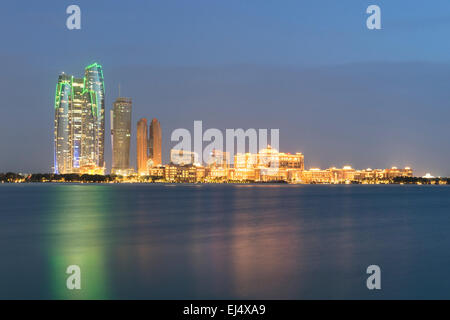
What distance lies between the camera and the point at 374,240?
80.4 feet

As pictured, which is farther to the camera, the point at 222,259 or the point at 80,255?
the point at 80,255

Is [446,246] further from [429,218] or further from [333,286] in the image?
[429,218]

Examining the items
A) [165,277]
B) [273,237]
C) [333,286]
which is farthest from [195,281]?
[273,237]

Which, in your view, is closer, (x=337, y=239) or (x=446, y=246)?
(x=446, y=246)

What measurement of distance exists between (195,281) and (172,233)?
12850 millimetres

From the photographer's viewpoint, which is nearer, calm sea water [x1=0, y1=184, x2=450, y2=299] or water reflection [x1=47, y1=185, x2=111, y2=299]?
water reflection [x1=47, y1=185, x2=111, y2=299]

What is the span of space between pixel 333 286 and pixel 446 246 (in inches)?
466

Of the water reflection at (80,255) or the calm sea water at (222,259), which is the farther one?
the calm sea water at (222,259)

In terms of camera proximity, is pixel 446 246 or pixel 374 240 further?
pixel 374 240
